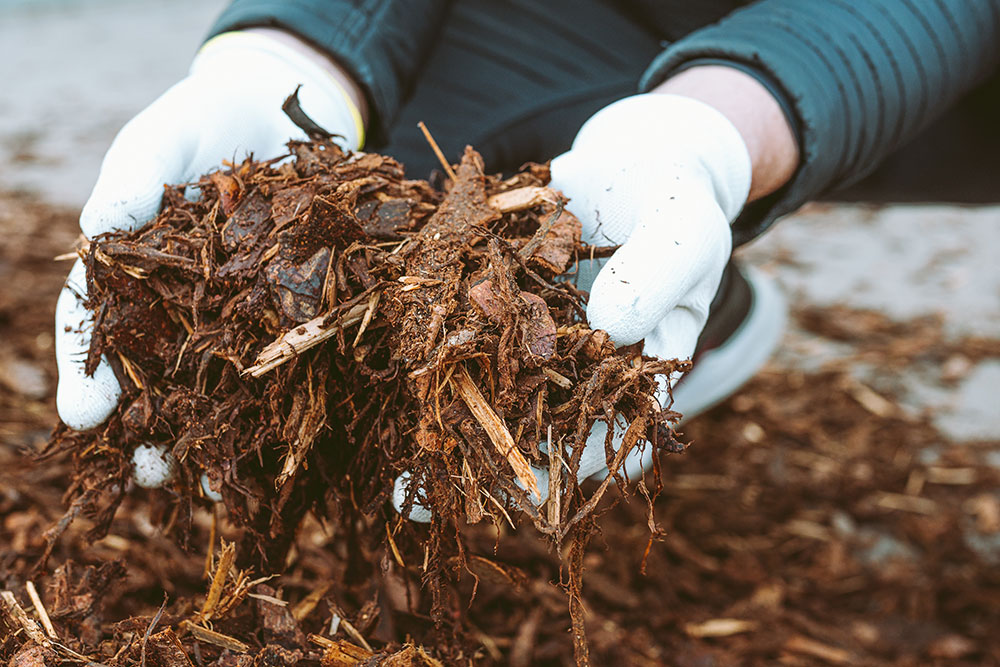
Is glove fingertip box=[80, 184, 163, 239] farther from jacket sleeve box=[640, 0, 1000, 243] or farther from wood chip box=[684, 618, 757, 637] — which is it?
wood chip box=[684, 618, 757, 637]

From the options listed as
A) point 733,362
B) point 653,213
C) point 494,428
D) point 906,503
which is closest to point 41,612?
point 494,428

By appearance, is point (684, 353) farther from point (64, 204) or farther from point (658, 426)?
point (64, 204)

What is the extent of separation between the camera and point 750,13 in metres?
1.72

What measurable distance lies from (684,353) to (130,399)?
1015 mm

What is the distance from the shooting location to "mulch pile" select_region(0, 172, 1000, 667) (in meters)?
1.25

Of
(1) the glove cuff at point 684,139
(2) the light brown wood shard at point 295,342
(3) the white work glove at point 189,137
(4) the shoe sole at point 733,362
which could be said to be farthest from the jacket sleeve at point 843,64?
(4) the shoe sole at point 733,362

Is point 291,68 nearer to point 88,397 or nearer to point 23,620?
point 88,397

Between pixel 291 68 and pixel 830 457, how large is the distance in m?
2.18

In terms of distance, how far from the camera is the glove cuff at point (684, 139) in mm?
1449

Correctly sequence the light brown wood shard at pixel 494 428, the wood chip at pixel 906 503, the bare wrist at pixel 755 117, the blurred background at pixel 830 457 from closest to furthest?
the light brown wood shard at pixel 494 428
the bare wrist at pixel 755 117
the blurred background at pixel 830 457
the wood chip at pixel 906 503

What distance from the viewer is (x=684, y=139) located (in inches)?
57.5

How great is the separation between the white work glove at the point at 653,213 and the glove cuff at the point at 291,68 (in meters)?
0.64

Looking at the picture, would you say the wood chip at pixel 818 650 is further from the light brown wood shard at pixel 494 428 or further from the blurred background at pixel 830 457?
the light brown wood shard at pixel 494 428

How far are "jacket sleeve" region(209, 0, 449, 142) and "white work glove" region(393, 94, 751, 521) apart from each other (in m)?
0.64
